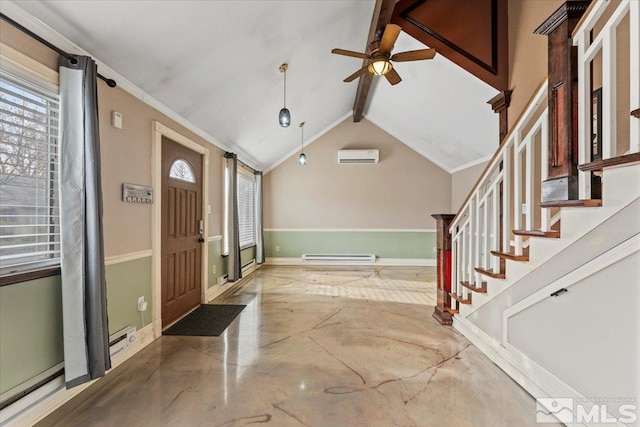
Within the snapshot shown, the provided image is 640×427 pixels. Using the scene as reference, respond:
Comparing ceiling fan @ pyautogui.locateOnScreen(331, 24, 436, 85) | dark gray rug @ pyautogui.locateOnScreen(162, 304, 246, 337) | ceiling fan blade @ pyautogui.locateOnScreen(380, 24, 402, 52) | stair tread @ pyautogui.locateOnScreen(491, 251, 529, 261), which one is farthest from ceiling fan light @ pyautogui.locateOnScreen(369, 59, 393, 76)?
dark gray rug @ pyautogui.locateOnScreen(162, 304, 246, 337)

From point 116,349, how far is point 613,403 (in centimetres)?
328

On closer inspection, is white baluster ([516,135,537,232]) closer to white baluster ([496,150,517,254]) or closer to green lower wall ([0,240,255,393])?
white baluster ([496,150,517,254])

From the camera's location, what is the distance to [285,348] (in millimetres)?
2803

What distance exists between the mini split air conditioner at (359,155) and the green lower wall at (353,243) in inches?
68.5

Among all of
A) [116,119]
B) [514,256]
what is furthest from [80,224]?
[514,256]

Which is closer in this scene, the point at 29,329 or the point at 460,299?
the point at 29,329

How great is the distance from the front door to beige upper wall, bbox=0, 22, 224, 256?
332mm

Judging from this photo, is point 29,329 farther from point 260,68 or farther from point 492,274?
point 492,274

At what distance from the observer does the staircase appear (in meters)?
1.43

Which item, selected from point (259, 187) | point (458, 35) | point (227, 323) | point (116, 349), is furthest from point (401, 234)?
Result: point (116, 349)

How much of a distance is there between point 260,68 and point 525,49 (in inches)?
117

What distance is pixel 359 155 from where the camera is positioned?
699 cm

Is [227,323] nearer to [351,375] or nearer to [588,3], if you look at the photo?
[351,375]

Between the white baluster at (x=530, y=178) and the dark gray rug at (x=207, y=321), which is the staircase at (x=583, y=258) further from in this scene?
the dark gray rug at (x=207, y=321)
